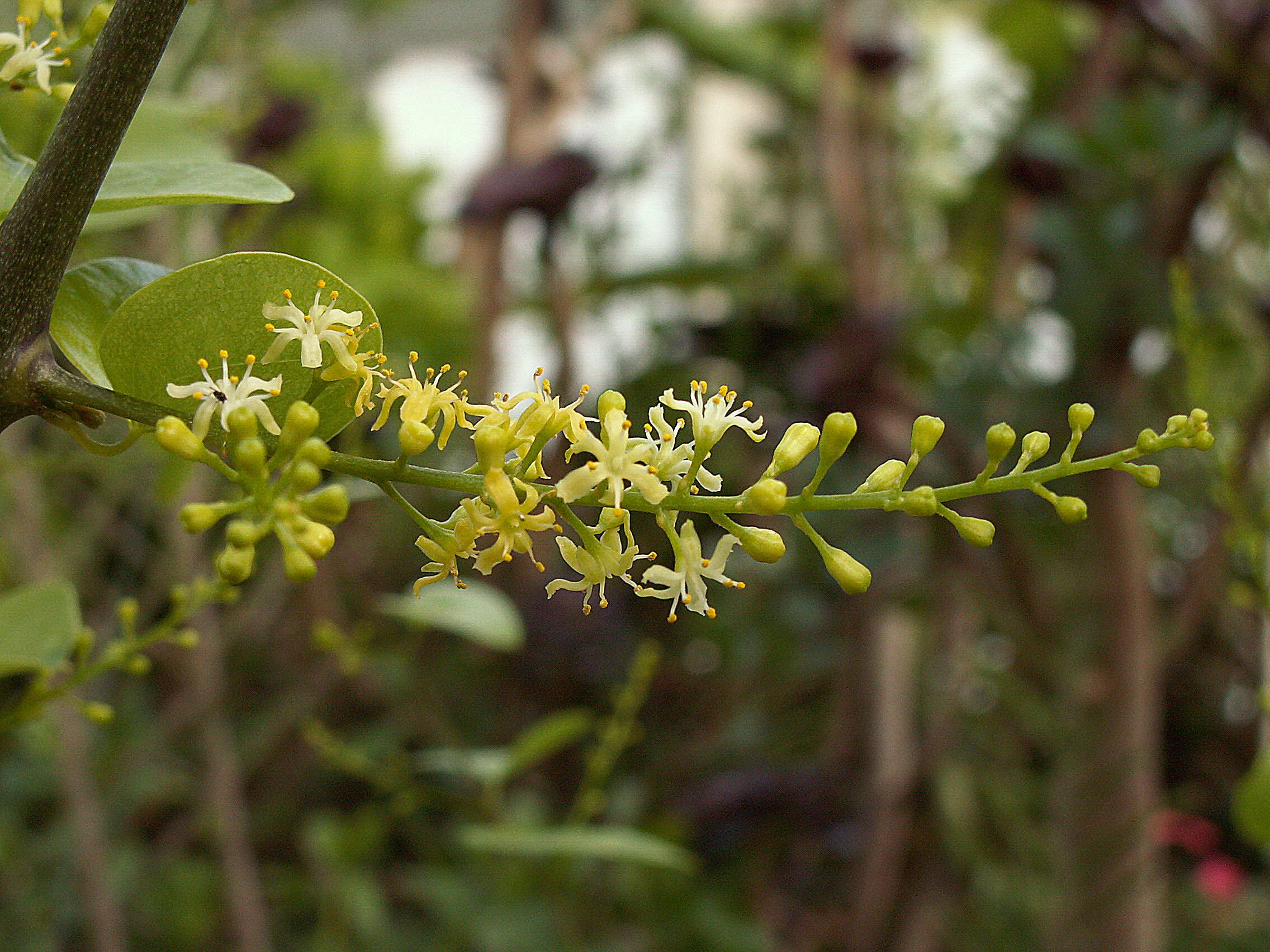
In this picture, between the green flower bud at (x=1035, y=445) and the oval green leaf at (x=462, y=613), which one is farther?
the oval green leaf at (x=462, y=613)

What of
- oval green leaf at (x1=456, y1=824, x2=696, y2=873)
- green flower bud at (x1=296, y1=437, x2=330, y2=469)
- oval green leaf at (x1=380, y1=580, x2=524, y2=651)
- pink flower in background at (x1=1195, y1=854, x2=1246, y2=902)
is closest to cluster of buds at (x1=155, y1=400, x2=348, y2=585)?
green flower bud at (x1=296, y1=437, x2=330, y2=469)

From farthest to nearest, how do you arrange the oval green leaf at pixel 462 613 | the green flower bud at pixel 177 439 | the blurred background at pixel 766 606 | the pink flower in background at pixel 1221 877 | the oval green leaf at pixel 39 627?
the pink flower in background at pixel 1221 877 < the blurred background at pixel 766 606 < the oval green leaf at pixel 462 613 < the oval green leaf at pixel 39 627 < the green flower bud at pixel 177 439

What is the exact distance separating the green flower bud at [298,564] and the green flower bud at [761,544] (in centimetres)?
6

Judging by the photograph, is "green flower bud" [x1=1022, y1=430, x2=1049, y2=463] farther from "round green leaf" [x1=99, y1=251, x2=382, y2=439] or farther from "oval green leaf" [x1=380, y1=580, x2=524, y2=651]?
"oval green leaf" [x1=380, y1=580, x2=524, y2=651]

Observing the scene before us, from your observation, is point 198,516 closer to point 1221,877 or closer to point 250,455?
point 250,455

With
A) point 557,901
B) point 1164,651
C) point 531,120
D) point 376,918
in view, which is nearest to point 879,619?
point 1164,651

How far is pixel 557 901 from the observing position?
843mm

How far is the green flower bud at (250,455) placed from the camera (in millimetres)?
144

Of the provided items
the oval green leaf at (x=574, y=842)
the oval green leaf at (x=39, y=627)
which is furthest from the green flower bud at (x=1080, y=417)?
the oval green leaf at (x=574, y=842)

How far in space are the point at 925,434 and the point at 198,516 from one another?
109 mm

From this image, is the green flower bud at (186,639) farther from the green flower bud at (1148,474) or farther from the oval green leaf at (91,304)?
the green flower bud at (1148,474)

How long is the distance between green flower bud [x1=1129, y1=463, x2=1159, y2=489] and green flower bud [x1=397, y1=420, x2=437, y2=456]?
10 cm

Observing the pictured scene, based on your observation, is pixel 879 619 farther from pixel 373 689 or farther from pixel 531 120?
pixel 531 120

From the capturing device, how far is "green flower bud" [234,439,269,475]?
0.47ft
